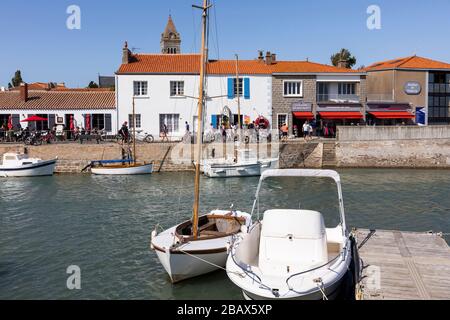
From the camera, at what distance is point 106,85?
294ft

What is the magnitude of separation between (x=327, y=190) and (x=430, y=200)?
5704mm

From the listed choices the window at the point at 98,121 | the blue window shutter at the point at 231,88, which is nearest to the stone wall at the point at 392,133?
the blue window shutter at the point at 231,88

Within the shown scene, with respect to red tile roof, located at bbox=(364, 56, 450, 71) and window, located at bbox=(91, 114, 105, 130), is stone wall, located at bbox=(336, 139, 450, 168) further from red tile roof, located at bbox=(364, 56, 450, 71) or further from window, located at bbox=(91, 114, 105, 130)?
window, located at bbox=(91, 114, 105, 130)

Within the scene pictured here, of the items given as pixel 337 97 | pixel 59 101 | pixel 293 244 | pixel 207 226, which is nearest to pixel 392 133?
pixel 337 97

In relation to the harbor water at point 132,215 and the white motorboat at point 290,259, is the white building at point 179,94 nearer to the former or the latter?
the harbor water at point 132,215

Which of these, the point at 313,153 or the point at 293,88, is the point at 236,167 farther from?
the point at 293,88

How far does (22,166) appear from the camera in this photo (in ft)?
114

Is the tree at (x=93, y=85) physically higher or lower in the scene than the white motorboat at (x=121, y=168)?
higher

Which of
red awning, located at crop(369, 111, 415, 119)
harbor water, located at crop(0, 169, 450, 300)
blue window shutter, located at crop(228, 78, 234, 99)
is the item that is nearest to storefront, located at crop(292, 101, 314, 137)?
blue window shutter, located at crop(228, 78, 234, 99)

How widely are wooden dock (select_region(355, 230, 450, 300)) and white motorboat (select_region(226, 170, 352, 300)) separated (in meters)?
0.73

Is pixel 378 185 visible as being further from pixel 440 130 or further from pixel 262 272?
pixel 262 272

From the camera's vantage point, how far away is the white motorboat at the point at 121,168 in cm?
3531

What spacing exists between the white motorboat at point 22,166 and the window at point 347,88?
25.3m

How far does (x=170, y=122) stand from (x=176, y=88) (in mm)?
2957
